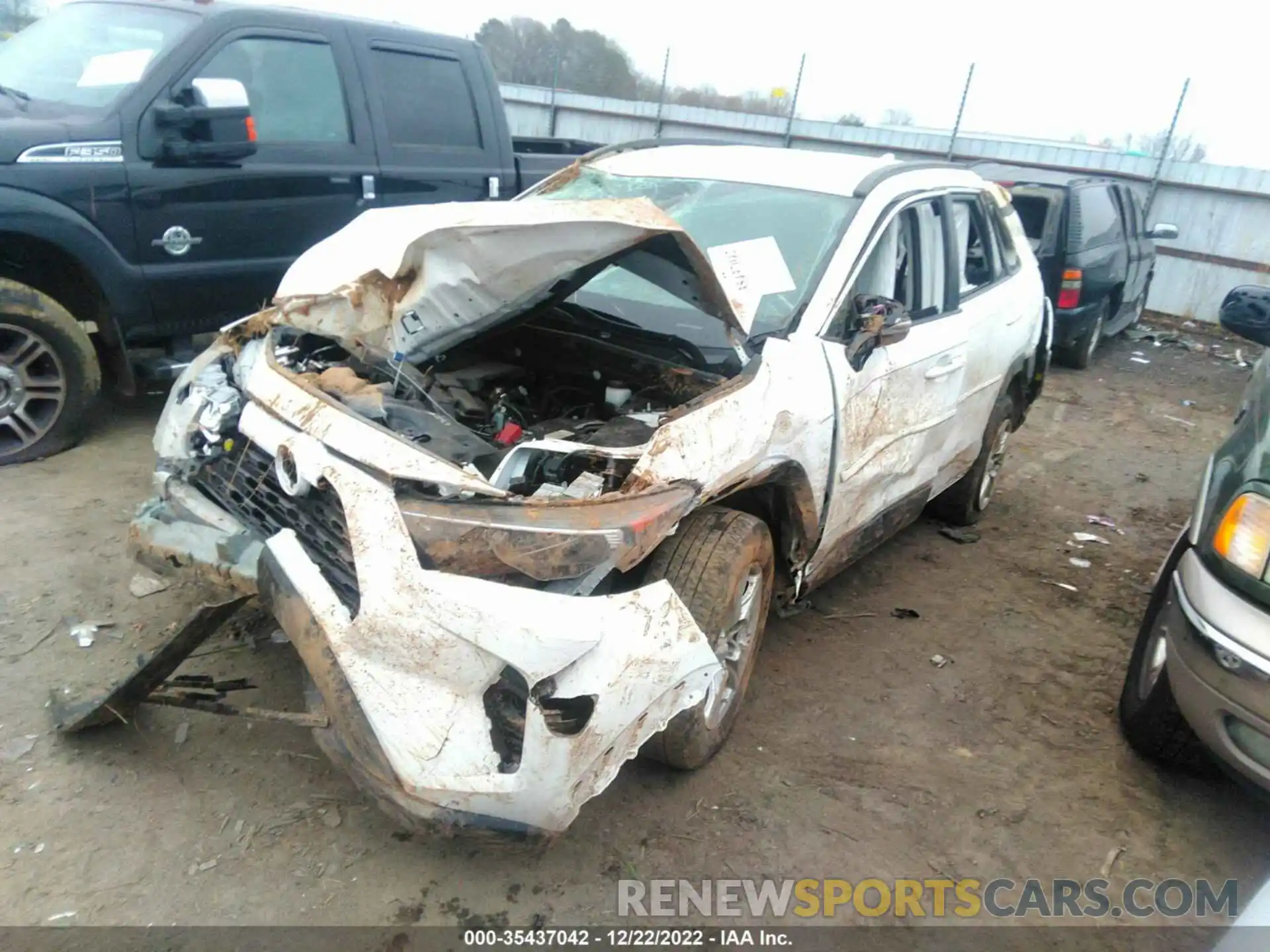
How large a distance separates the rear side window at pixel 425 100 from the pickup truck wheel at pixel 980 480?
3.55 m

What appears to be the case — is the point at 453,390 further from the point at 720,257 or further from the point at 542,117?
the point at 542,117

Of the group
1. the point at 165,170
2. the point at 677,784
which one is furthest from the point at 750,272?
the point at 165,170

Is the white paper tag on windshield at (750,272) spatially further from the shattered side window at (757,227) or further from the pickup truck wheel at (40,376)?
the pickup truck wheel at (40,376)

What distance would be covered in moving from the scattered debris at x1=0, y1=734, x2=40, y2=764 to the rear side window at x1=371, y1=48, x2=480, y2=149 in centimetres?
380

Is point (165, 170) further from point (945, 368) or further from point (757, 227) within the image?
point (945, 368)

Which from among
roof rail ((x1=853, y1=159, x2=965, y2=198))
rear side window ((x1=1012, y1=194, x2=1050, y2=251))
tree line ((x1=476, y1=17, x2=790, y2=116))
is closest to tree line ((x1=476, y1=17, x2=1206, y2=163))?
tree line ((x1=476, y1=17, x2=790, y2=116))

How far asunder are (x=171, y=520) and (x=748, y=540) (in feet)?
5.72

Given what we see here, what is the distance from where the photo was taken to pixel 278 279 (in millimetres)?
4957

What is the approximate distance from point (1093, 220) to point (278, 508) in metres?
8.52

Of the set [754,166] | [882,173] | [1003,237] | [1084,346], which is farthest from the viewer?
[1084,346]

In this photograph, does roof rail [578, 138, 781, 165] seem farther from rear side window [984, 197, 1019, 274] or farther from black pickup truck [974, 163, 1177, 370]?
Answer: black pickup truck [974, 163, 1177, 370]

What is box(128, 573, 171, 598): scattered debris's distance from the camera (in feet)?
11.2

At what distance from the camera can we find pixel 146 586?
3438 mm

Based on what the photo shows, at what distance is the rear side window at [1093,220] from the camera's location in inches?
328
